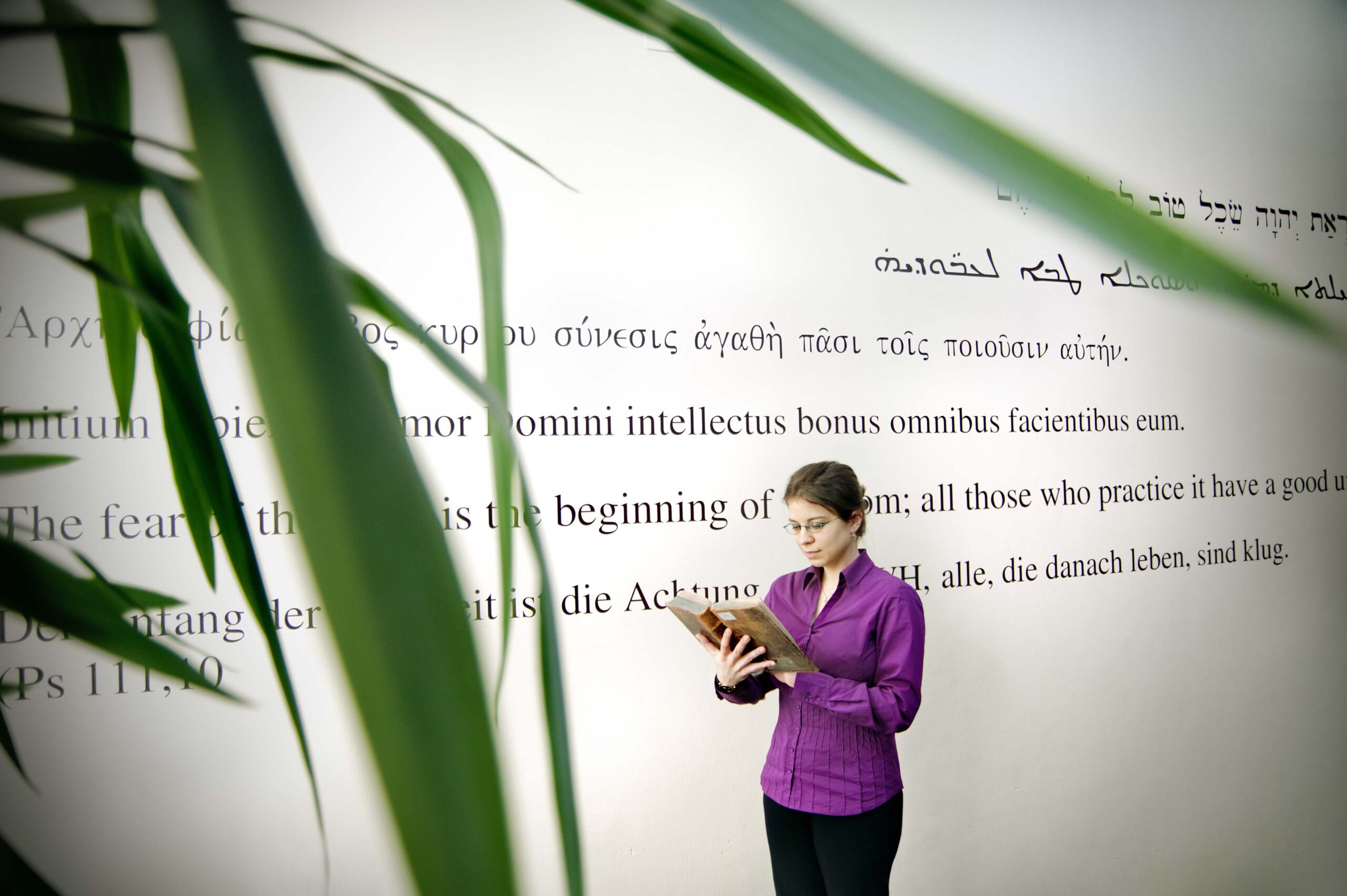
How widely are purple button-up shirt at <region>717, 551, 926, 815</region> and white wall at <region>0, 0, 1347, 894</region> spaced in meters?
0.35

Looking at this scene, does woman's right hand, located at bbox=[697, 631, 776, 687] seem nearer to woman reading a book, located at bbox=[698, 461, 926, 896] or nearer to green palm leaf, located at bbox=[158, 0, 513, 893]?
woman reading a book, located at bbox=[698, 461, 926, 896]

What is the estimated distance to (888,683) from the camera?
1.42 meters

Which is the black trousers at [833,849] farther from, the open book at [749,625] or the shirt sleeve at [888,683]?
the open book at [749,625]

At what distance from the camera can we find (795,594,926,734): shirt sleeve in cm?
138

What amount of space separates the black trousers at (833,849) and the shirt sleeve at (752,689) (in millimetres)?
207

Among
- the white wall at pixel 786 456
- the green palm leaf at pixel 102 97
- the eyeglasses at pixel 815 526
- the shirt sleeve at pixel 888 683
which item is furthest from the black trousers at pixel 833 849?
the green palm leaf at pixel 102 97

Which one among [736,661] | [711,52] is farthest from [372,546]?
[736,661]

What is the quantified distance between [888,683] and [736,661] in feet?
0.94

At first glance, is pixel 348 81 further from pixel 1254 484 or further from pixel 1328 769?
pixel 1328 769

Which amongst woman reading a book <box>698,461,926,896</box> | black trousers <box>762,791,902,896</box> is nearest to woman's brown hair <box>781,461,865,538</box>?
woman reading a book <box>698,461,926,896</box>

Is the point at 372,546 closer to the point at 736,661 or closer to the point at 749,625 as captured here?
the point at 749,625

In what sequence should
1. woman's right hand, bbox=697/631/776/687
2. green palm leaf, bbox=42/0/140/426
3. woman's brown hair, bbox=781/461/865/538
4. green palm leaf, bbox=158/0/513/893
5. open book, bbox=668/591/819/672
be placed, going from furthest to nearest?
woman's brown hair, bbox=781/461/865/538 → woman's right hand, bbox=697/631/776/687 → open book, bbox=668/591/819/672 → green palm leaf, bbox=42/0/140/426 → green palm leaf, bbox=158/0/513/893

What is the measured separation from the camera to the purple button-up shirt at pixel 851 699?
4.58ft

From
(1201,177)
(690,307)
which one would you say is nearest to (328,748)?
(690,307)
